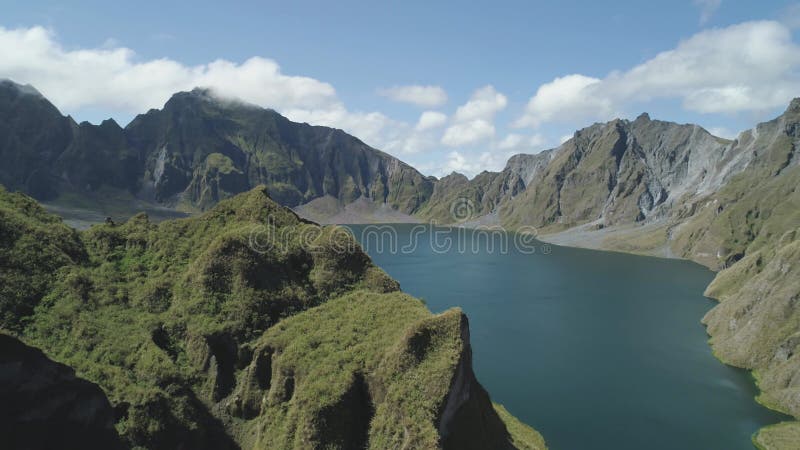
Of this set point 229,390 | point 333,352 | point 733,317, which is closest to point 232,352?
point 229,390

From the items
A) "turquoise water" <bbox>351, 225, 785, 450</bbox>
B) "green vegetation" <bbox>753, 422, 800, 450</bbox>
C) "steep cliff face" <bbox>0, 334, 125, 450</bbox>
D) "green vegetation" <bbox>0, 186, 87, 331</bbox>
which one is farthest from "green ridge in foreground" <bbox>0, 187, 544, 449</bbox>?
"green vegetation" <bbox>753, 422, 800, 450</bbox>

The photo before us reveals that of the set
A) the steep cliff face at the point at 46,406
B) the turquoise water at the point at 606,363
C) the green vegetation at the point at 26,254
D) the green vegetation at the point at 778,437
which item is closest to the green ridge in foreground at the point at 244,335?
the green vegetation at the point at 26,254

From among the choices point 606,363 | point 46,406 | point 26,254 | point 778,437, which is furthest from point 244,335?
point 606,363

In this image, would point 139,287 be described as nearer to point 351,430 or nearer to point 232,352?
point 232,352

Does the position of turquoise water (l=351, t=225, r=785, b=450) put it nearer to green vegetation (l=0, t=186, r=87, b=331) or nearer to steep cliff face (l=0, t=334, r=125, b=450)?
steep cliff face (l=0, t=334, r=125, b=450)

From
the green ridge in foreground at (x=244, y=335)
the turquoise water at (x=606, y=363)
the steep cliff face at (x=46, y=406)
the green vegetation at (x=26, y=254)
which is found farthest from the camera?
the turquoise water at (x=606, y=363)

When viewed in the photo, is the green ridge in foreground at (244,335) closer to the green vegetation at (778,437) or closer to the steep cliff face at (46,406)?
the steep cliff face at (46,406)

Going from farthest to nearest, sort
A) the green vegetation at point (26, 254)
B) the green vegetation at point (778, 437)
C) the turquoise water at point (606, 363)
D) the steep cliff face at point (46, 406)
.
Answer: the turquoise water at point (606, 363) → the green vegetation at point (778, 437) → the green vegetation at point (26, 254) → the steep cliff face at point (46, 406)
